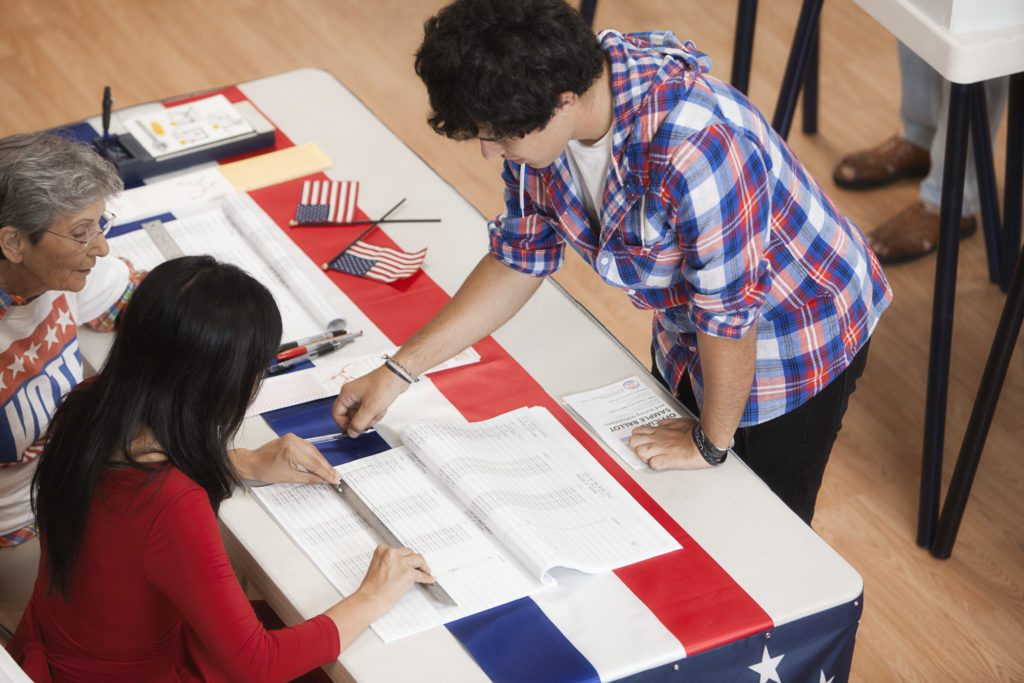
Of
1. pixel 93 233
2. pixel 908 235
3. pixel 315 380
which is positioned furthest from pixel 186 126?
pixel 908 235

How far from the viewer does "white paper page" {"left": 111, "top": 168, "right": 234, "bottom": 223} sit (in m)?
2.30

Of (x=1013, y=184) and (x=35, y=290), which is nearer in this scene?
(x=35, y=290)

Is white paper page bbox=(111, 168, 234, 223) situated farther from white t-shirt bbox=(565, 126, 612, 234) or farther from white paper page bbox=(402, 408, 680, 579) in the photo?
white t-shirt bbox=(565, 126, 612, 234)

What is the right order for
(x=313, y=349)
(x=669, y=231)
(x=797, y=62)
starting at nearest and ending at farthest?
1. (x=669, y=231)
2. (x=313, y=349)
3. (x=797, y=62)

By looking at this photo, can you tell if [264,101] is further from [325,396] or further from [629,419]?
[629,419]

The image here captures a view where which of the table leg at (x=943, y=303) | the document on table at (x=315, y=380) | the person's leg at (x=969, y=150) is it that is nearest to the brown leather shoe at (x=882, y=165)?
the person's leg at (x=969, y=150)

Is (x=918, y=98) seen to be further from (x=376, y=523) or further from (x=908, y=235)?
(x=376, y=523)

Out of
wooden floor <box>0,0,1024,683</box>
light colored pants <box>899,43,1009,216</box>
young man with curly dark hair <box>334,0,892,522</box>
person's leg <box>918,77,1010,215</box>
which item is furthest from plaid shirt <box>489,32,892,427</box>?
light colored pants <box>899,43,1009,216</box>

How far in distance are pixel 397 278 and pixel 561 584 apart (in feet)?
2.55

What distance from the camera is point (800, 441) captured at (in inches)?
73.9

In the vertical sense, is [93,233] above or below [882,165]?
above

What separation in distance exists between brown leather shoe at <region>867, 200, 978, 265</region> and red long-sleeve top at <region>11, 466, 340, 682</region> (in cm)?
253

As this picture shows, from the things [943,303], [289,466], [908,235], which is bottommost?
[908,235]

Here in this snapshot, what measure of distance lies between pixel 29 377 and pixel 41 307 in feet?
0.37
